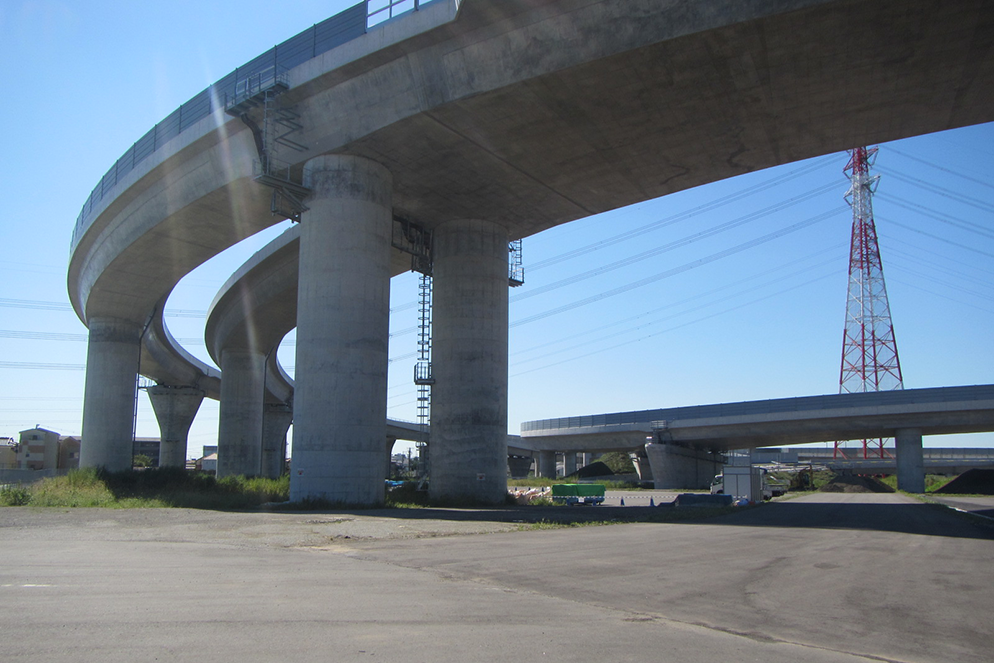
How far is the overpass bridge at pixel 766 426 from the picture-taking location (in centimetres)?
6644

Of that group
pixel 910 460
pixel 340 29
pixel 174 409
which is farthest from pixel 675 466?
pixel 340 29

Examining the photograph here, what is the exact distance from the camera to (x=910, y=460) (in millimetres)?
69000

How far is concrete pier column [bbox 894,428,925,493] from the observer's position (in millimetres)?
68000

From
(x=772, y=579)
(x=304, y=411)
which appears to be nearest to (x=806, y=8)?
(x=772, y=579)

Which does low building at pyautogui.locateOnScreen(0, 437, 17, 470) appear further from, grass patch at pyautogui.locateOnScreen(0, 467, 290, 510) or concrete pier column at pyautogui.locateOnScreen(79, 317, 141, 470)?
grass patch at pyautogui.locateOnScreen(0, 467, 290, 510)

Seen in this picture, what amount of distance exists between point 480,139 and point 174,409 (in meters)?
60.8

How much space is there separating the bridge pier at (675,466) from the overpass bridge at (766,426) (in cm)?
11

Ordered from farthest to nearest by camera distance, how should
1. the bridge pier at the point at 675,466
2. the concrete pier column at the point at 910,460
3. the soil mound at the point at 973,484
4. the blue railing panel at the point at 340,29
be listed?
the bridge pier at the point at 675,466 → the concrete pier column at the point at 910,460 → the soil mound at the point at 973,484 → the blue railing panel at the point at 340,29

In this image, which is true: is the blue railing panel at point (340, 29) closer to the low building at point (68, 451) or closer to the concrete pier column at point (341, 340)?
the concrete pier column at point (341, 340)

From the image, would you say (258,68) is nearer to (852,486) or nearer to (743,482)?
(743,482)

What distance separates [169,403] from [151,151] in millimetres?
48253

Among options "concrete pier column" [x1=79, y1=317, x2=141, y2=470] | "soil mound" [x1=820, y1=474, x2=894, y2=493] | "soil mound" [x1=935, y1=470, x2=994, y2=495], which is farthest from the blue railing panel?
"soil mound" [x1=935, y1=470, x2=994, y2=495]

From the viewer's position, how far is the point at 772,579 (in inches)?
447

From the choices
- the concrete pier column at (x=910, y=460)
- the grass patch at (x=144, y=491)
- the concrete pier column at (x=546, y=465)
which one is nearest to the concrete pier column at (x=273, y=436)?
the concrete pier column at (x=546, y=465)
